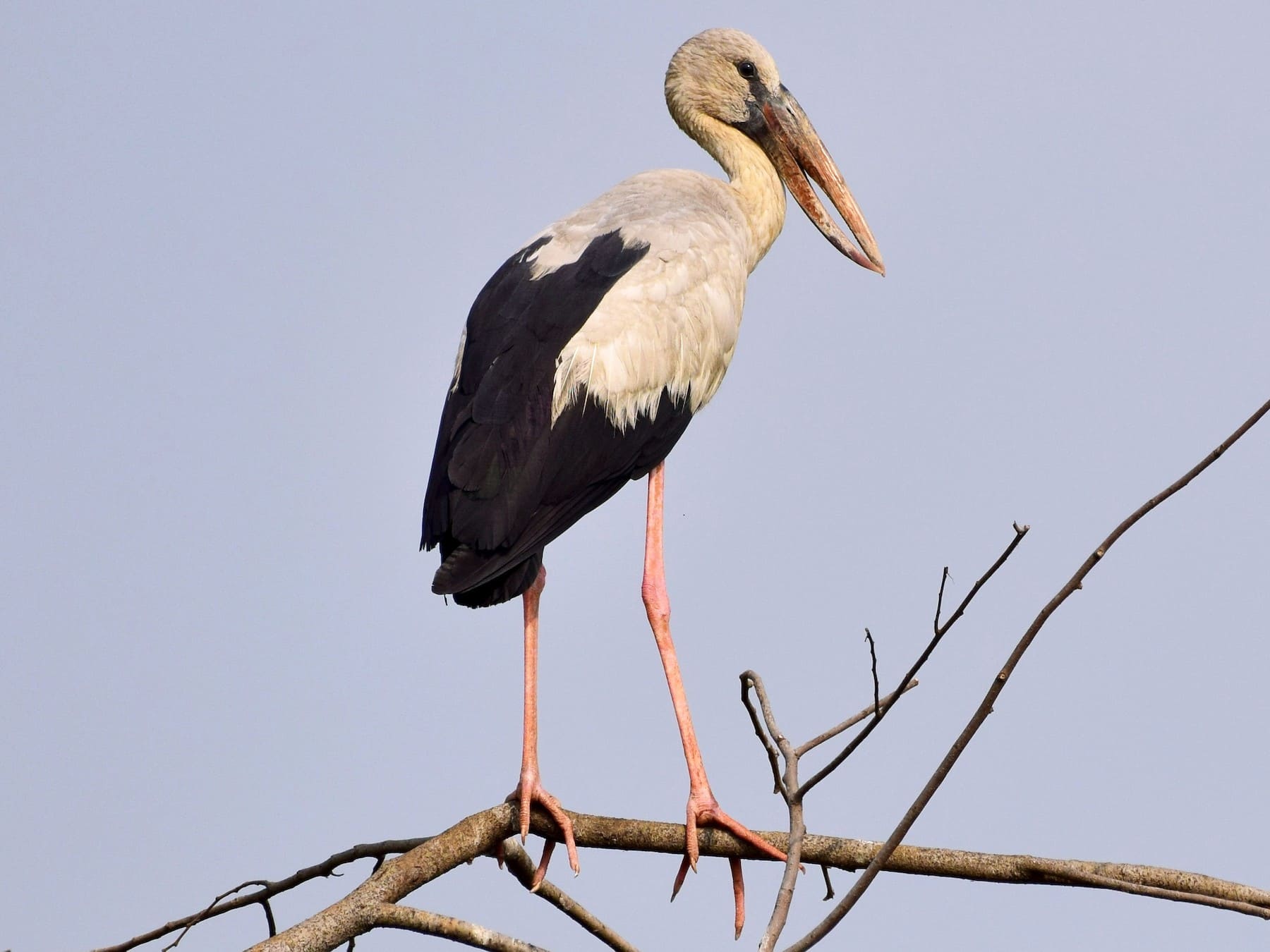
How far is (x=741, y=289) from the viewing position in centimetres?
592

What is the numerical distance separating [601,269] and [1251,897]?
2.85 metres

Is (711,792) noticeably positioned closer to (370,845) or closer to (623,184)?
(370,845)

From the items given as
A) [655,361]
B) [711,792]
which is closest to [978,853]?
[711,792]

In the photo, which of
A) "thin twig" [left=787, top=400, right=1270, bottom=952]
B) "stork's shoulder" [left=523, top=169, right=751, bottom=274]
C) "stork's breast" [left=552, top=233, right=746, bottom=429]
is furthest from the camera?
"stork's shoulder" [left=523, top=169, right=751, bottom=274]

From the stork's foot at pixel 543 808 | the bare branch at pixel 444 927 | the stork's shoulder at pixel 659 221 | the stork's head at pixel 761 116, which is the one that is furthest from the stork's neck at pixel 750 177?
the bare branch at pixel 444 927

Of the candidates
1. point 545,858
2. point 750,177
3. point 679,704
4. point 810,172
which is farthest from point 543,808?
point 810,172

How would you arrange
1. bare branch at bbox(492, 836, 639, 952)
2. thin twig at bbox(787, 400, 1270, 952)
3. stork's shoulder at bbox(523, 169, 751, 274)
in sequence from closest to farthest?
thin twig at bbox(787, 400, 1270, 952) → bare branch at bbox(492, 836, 639, 952) → stork's shoulder at bbox(523, 169, 751, 274)

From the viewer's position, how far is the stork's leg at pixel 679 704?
486 centimetres

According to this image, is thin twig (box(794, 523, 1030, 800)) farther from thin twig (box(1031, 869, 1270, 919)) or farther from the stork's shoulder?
the stork's shoulder

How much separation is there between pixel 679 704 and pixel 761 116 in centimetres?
283

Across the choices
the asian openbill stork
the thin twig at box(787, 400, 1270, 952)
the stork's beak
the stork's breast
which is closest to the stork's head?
the stork's beak

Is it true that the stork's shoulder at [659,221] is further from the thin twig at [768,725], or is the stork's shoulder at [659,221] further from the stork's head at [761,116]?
the thin twig at [768,725]

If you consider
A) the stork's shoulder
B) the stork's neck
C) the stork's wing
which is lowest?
the stork's wing

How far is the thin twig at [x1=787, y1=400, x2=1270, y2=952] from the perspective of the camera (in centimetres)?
297
